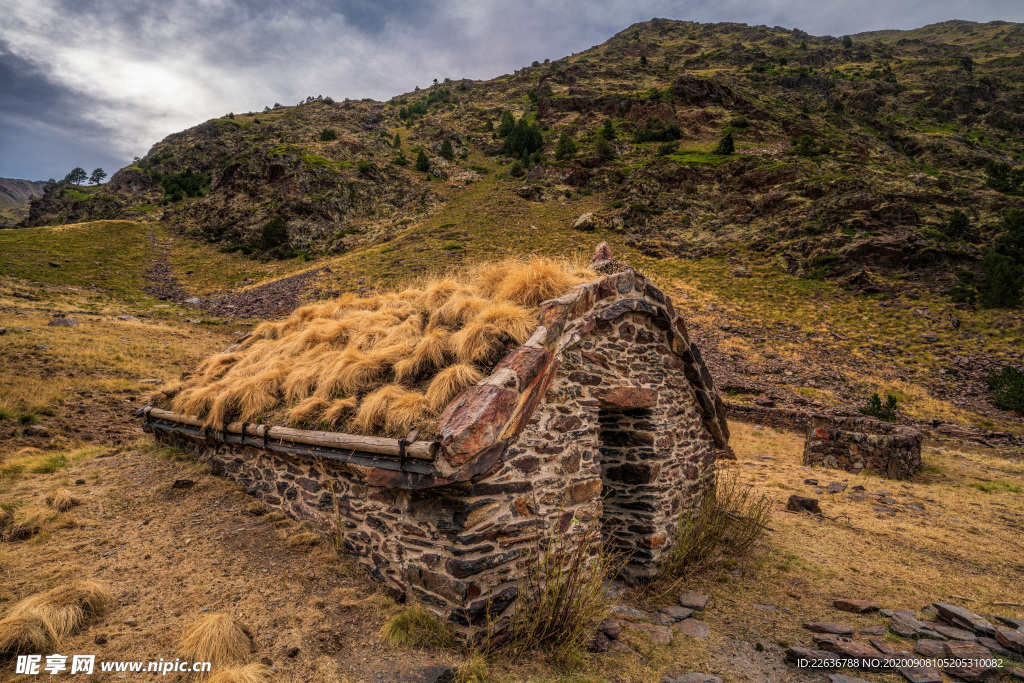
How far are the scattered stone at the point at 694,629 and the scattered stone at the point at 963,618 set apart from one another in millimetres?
3103

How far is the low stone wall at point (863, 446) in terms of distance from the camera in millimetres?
12211

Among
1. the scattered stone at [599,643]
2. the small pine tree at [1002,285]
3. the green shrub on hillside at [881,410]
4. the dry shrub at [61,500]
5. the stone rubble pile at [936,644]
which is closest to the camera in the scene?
the stone rubble pile at [936,644]

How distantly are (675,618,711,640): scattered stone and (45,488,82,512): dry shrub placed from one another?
9.45 metres

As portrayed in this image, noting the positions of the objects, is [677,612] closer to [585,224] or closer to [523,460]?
[523,460]

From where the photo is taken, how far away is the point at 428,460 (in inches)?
171

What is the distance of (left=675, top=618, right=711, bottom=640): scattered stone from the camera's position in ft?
18.4

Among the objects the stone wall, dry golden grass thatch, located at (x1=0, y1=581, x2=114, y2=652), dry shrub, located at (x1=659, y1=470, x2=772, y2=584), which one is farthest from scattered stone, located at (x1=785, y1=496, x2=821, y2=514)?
dry golden grass thatch, located at (x1=0, y1=581, x2=114, y2=652)

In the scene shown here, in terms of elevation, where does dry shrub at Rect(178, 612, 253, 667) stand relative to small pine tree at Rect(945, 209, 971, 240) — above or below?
below

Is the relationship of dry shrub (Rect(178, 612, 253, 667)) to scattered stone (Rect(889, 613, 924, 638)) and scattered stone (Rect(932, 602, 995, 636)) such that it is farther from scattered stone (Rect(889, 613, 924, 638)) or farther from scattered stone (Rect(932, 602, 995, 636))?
scattered stone (Rect(932, 602, 995, 636))

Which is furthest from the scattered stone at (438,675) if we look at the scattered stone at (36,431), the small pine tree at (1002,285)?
the small pine tree at (1002,285)

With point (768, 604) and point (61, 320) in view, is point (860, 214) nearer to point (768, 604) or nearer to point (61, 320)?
point (768, 604)

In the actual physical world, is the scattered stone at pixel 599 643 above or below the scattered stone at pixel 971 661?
above

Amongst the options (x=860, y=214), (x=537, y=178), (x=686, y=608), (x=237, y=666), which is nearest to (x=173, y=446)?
(x=237, y=666)

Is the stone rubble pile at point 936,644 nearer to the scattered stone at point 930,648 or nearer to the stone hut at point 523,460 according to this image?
the scattered stone at point 930,648
